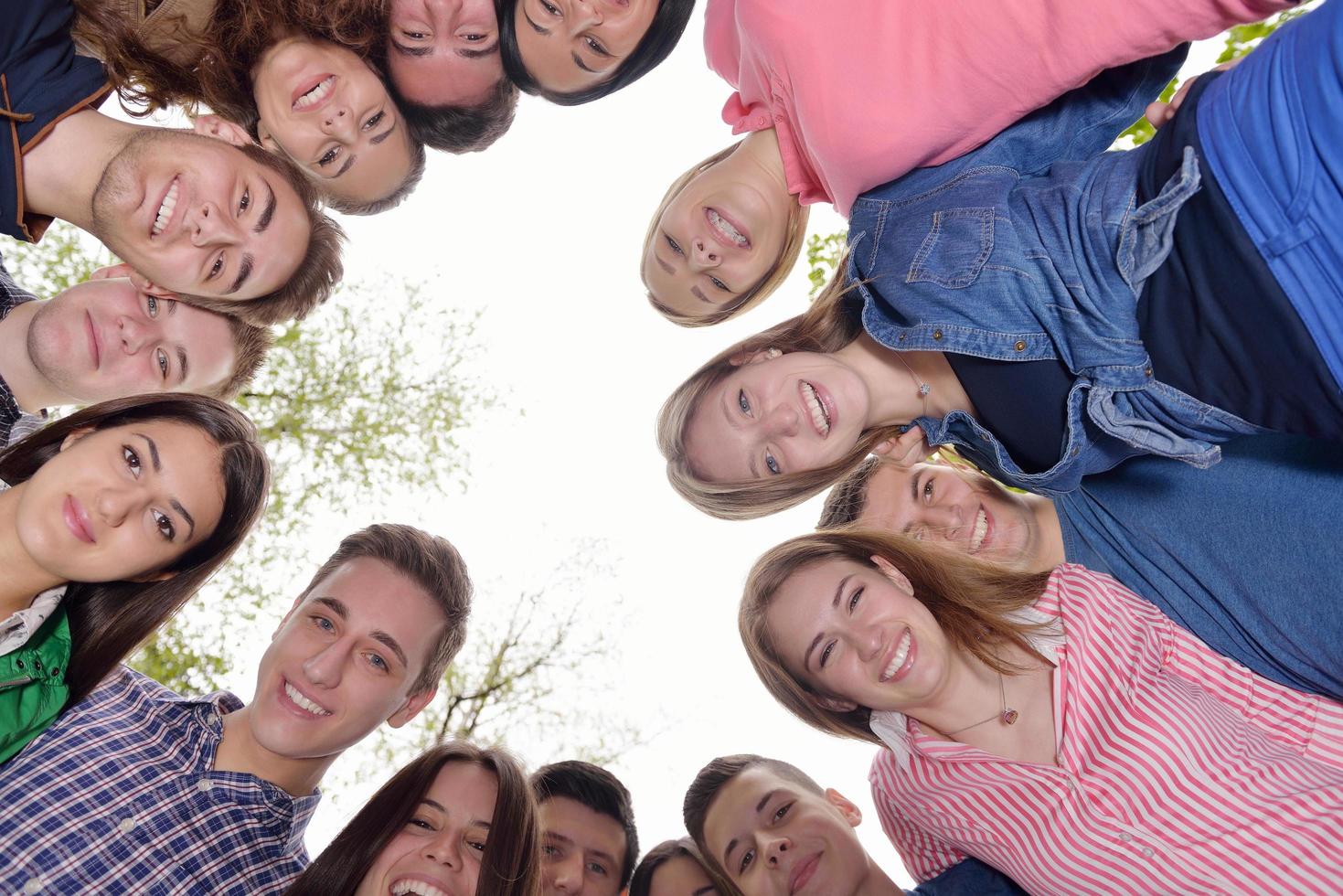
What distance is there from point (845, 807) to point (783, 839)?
1.43 feet

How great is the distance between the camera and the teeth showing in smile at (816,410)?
11.3ft

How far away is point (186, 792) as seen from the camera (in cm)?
341

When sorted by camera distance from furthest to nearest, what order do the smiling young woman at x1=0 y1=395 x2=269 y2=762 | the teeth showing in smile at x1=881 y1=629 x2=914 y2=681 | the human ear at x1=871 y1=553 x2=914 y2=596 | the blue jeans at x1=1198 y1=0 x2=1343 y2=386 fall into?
1. the human ear at x1=871 y1=553 x2=914 y2=596
2. the teeth showing in smile at x1=881 y1=629 x2=914 y2=681
3. the smiling young woman at x1=0 y1=395 x2=269 y2=762
4. the blue jeans at x1=1198 y1=0 x2=1343 y2=386

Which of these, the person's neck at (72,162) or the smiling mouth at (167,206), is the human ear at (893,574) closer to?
the smiling mouth at (167,206)

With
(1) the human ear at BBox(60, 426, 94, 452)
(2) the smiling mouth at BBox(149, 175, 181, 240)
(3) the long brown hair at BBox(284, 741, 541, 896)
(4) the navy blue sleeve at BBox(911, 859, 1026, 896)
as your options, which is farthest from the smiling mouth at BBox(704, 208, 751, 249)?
(4) the navy blue sleeve at BBox(911, 859, 1026, 896)

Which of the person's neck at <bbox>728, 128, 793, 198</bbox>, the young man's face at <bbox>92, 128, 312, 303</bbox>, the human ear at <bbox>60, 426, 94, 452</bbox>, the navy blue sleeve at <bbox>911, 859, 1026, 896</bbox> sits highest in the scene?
the young man's face at <bbox>92, 128, 312, 303</bbox>

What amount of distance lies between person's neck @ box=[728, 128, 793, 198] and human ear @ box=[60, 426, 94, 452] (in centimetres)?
268

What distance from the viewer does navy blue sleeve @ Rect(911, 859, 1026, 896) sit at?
3.57 m

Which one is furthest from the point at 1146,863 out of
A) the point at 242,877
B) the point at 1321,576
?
the point at 242,877

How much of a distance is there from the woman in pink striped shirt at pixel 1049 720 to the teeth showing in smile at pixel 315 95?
8.33 ft

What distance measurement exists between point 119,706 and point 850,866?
2880 millimetres

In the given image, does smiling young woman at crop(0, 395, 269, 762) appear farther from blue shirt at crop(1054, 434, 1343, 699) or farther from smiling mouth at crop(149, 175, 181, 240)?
blue shirt at crop(1054, 434, 1343, 699)

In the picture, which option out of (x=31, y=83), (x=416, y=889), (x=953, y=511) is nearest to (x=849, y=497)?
(x=953, y=511)

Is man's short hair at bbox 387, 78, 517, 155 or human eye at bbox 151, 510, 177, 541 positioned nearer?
human eye at bbox 151, 510, 177, 541
